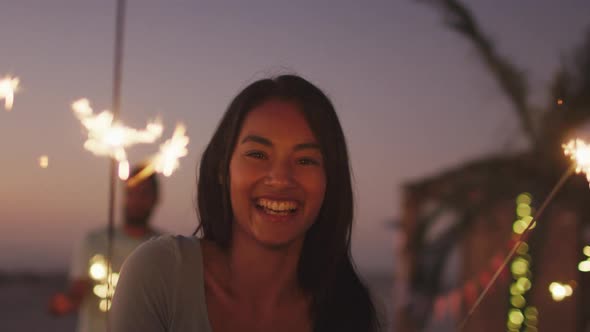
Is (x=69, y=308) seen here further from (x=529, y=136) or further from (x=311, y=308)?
(x=529, y=136)

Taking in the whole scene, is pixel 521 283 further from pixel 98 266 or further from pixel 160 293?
pixel 160 293

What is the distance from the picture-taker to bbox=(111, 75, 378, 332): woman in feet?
6.65

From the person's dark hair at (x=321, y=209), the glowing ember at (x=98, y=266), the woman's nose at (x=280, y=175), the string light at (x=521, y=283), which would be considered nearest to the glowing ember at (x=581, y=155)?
the person's dark hair at (x=321, y=209)

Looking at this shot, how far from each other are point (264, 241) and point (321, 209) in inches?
12.1

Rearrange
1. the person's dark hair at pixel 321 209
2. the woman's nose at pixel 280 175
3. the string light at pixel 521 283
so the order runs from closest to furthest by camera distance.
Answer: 1. the woman's nose at pixel 280 175
2. the person's dark hair at pixel 321 209
3. the string light at pixel 521 283

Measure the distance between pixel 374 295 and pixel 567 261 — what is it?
292 inches

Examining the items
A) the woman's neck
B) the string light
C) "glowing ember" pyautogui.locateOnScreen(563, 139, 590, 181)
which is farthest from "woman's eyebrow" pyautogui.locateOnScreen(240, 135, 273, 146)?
the string light

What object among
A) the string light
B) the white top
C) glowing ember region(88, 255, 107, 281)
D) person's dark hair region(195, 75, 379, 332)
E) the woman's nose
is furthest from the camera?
the string light

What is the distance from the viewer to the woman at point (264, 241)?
203 centimetres

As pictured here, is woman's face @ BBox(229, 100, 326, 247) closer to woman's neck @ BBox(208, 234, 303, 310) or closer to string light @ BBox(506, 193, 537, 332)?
woman's neck @ BBox(208, 234, 303, 310)

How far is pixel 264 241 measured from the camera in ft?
7.04

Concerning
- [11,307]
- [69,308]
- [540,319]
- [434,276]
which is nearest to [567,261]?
[540,319]

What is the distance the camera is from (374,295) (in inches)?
94.3

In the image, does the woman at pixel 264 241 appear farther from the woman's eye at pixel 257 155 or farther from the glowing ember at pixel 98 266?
the glowing ember at pixel 98 266
